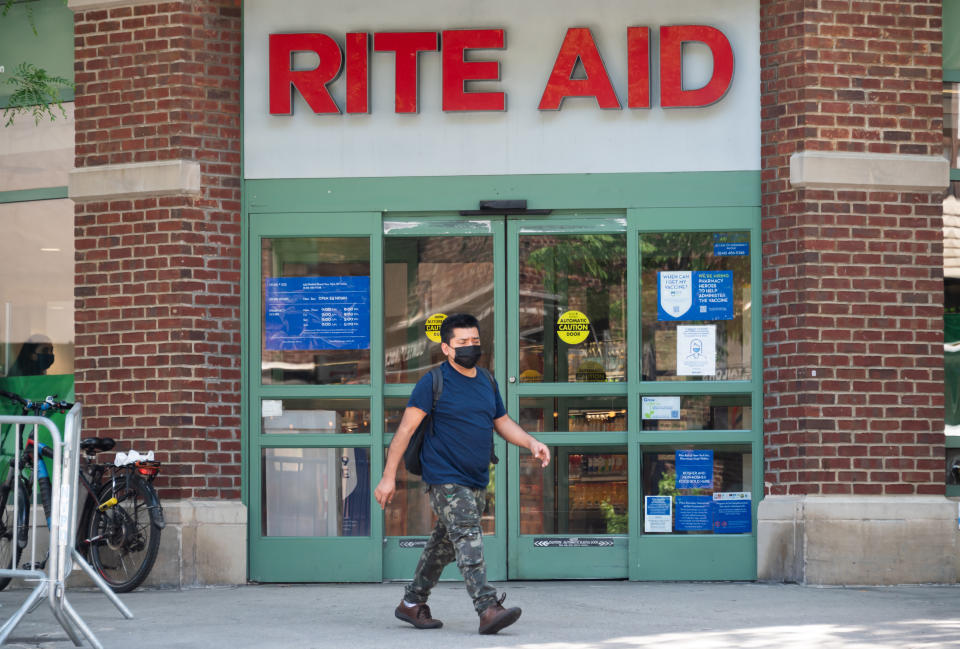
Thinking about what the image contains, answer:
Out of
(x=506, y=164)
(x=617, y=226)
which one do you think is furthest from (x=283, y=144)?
(x=617, y=226)

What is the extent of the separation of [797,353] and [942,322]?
1.10m

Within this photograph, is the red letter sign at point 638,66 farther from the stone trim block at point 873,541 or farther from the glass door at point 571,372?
the stone trim block at point 873,541

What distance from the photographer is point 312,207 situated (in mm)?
9227

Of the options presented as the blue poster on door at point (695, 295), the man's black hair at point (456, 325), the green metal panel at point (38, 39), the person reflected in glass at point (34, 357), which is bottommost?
the person reflected in glass at point (34, 357)

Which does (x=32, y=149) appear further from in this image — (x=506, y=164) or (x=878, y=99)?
(x=878, y=99)

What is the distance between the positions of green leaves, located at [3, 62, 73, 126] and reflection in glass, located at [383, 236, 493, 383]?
272 centimetres

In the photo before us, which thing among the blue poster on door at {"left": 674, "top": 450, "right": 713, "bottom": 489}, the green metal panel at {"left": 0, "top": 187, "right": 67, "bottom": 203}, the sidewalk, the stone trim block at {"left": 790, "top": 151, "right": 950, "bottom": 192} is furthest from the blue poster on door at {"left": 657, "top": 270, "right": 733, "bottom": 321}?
the green metal panel at {"left": 0, "top": 187, "right": 67, "bottom": 203}

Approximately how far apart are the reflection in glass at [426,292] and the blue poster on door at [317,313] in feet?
0.67

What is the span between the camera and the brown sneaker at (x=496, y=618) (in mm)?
6680

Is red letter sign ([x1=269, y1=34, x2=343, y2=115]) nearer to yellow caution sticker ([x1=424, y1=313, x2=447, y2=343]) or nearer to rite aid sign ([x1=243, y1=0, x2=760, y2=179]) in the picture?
rite aid sign ([x1=243, y1=0, x2=760, y2=179])

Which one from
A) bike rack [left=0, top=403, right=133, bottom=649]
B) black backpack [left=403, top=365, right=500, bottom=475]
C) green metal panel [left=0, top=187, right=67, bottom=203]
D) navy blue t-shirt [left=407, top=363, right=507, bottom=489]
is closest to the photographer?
bike rack [left=0, top=403, right=133, bottom=649]

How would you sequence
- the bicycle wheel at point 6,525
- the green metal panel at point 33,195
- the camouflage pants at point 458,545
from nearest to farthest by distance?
the camouflage pants at point 458,545 < the bicycle wheel at point 6,525 < the green metal panel at point 33,195

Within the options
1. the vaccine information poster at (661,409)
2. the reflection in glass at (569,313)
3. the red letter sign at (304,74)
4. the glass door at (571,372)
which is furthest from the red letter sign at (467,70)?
the vaccine information poster at (661,409)

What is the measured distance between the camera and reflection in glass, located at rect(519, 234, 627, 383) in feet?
30.0
